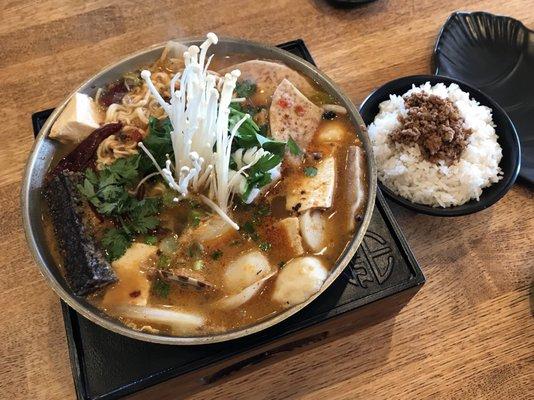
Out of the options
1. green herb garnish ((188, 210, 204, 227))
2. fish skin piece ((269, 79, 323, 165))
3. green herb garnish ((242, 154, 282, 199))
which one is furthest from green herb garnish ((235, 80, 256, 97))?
green herb garnish ((188, 210, 204, 227))

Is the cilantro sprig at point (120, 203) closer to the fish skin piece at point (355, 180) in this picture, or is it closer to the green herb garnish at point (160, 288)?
the green herb garnish at point (160, 288)

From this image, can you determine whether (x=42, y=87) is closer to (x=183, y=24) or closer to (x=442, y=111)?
(x=183, y=24)

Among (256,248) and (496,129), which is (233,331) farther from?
(496,129)

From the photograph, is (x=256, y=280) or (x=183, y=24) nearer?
(x=256, y=280)

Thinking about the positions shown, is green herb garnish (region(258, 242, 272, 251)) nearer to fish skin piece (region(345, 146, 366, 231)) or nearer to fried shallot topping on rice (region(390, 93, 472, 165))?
fish skin piece (region(345, 146, 366, 231))

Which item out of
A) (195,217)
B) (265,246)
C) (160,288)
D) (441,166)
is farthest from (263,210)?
(441,166)

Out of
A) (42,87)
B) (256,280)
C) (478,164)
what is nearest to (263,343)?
(256,280)

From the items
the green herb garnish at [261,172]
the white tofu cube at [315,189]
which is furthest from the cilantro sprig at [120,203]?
the white tofu cube at [315,189]
